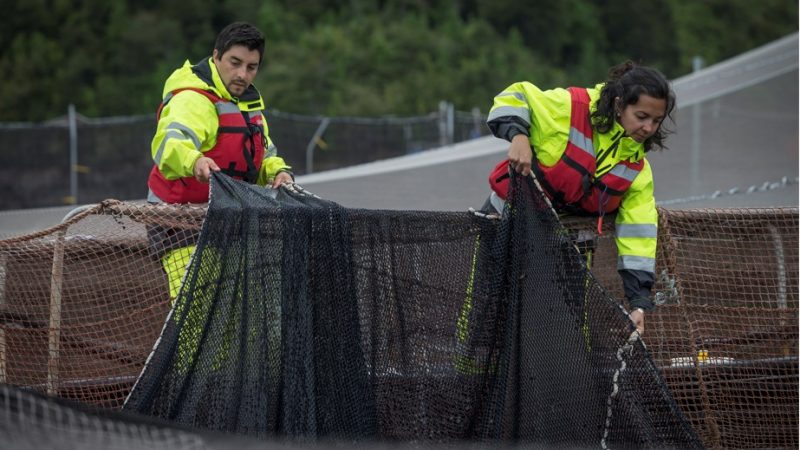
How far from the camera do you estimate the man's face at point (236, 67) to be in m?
4.27

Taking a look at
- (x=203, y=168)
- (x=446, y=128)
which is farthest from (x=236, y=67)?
(x=446, y=128)

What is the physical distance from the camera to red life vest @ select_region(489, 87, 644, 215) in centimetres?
420

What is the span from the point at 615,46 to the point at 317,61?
1328cm

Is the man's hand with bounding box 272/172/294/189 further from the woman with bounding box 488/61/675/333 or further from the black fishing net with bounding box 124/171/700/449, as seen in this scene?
the woman with bounding box 488/61/675/333

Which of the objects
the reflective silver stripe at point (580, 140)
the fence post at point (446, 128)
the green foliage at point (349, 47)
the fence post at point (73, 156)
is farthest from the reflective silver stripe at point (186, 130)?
the green foliage at point (349, 47)

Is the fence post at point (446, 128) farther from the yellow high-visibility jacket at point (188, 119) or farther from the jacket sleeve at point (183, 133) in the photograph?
the jacket sleeve at point (183, 133)

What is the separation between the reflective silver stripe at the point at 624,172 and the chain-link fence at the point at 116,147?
846 cm

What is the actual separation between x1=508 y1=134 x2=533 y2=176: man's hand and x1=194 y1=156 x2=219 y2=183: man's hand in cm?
105

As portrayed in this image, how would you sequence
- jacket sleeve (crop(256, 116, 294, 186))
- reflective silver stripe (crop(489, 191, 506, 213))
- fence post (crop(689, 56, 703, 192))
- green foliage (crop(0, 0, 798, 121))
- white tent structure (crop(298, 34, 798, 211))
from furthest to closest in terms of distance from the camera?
green foliage (crop(0, 0, 798, 121)), fence post (crop(689, 56, 703, 192)), white tent structure (crop(298, 34, 798, 211)), jacket sleeve (crop(256, 116, 294, 186)), reflective silver stripe (crop(489, 191, 506, 213))

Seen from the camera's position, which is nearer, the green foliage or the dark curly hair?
the dark curly hair

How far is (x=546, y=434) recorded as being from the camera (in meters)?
3.95

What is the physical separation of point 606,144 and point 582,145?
0.32 ft

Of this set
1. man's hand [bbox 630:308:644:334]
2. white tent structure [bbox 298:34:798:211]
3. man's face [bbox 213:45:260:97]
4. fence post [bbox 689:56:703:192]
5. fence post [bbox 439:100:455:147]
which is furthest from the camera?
fence post [bbox 439:100:455:147]

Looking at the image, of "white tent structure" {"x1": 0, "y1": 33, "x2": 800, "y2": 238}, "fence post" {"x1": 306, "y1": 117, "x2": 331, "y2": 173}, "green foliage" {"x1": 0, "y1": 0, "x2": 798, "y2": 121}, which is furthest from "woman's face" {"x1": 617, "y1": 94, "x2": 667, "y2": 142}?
"green foliage" {"x1": 0, "y1": 0, "x2": 798, "y2": 121}
